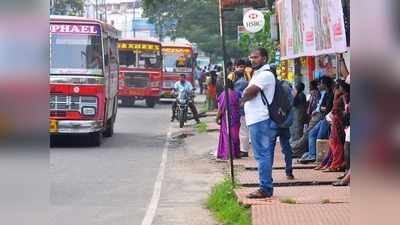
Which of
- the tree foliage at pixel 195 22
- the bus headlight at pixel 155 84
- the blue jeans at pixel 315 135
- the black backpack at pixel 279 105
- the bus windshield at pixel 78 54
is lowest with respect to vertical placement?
the blue jeans at pixel 315 135

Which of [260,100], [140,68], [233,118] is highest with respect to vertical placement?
[140,68]

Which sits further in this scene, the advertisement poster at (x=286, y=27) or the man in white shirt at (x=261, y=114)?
the advertisement poster at (x=286, y=27)

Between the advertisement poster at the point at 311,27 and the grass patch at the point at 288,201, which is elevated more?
the advertisement poster at the point at 311,27

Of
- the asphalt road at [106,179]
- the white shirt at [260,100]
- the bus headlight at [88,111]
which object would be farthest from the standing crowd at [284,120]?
the bus headlight at [88,111]

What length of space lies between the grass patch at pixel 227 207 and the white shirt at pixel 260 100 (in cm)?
100

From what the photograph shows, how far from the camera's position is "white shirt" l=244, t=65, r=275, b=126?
336 inches

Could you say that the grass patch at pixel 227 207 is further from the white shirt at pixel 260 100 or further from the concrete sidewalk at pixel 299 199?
the white shirt at pixel 260 100

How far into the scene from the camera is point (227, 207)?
8.62 m

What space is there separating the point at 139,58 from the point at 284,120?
23847mm

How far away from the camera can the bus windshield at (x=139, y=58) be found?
32125 millimetres

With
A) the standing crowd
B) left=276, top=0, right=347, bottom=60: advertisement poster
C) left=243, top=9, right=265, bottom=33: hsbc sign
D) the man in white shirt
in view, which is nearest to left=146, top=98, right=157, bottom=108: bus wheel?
left=243, top=9, right=265, bottom=33: hsbc sign

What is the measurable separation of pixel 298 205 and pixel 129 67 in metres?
24.8

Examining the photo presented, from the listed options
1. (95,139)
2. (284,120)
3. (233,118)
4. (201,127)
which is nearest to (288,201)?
(284,120)

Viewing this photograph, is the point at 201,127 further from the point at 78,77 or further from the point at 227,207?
the point at 227,207
